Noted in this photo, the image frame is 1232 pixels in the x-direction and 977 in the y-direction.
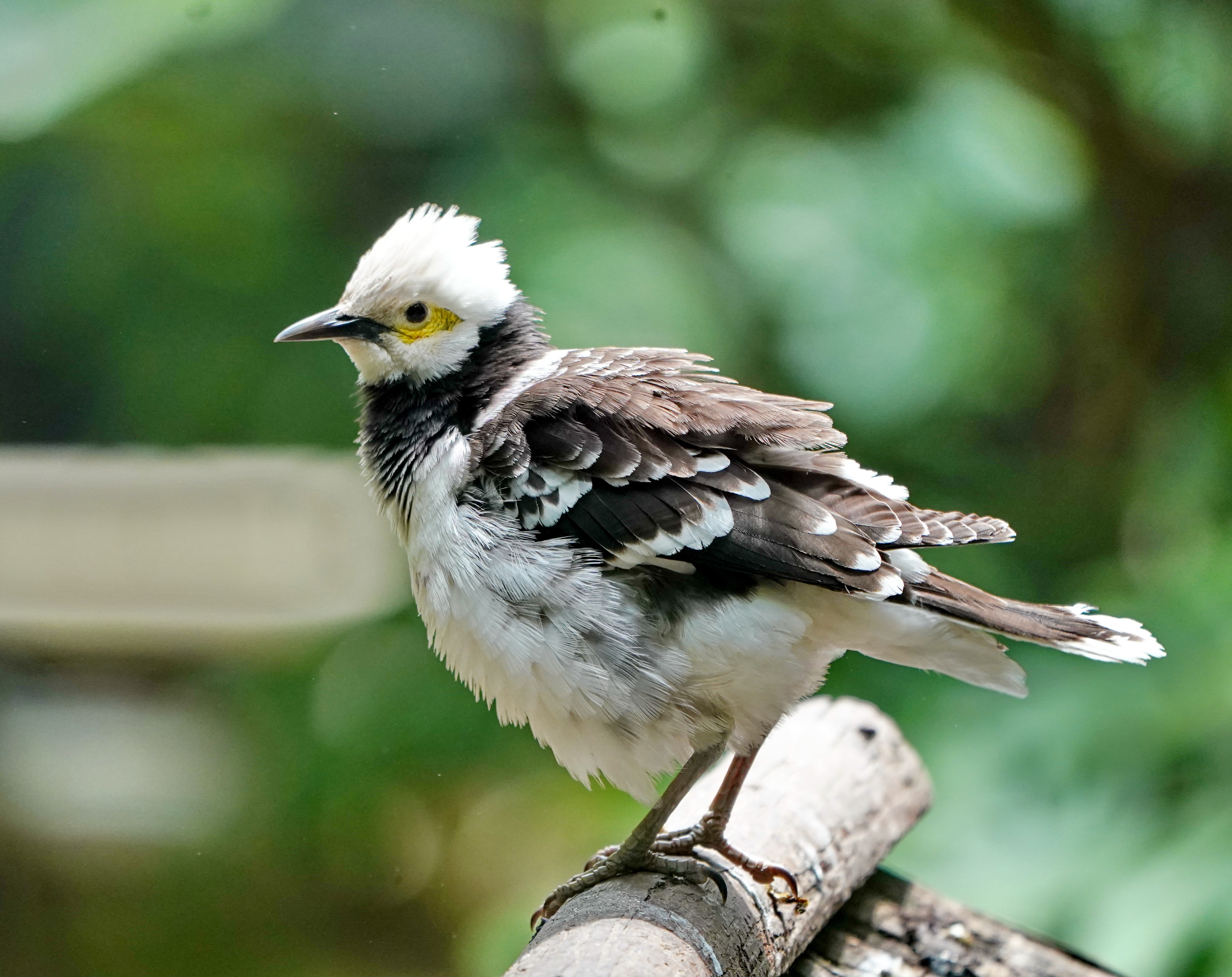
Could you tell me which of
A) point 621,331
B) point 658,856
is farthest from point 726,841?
point 621,331

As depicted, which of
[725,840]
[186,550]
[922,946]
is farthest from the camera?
[186,550]

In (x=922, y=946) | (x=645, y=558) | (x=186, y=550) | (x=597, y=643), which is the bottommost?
(x=186, y=550)

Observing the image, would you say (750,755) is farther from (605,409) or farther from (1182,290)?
(1182,290)

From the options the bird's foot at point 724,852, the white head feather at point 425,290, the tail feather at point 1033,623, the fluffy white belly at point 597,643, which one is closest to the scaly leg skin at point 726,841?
the bird's foot at point 724,852

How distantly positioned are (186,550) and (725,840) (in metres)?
1.56

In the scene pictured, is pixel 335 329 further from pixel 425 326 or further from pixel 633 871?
pixel 633 871

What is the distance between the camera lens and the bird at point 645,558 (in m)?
1.61

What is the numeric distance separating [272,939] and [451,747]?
2.11 ft

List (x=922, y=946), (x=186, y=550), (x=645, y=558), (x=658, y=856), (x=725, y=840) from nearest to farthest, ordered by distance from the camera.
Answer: (x=645, y=558), (x=658, y=856), (x=725, y=840), (x=922, y=946), (x=186, y=550)

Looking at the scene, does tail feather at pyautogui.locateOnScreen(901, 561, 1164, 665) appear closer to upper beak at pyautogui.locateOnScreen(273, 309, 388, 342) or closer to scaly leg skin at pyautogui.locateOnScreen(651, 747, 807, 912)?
scaly leg skin at pyautogui.locateOnScreen(651, 747, 807, 912)

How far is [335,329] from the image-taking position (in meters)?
1.83

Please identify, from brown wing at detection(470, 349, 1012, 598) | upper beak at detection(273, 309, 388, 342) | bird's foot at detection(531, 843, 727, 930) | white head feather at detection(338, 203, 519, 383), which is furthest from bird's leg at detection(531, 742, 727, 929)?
upper beak at detection(273, 309, 388, 342)

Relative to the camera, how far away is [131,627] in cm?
276

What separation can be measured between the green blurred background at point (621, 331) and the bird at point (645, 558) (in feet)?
3.04
